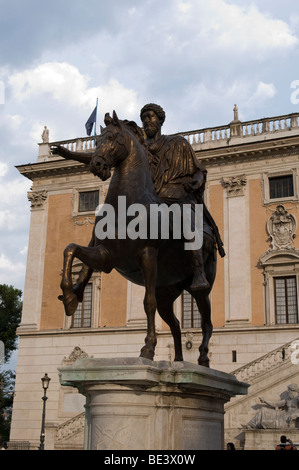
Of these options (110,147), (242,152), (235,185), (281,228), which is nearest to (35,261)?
(235,185)

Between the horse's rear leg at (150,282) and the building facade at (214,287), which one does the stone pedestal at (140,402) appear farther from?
the building facade at (214,287)

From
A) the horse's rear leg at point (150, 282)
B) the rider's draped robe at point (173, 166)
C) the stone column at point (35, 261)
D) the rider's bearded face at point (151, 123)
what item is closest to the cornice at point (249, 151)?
the stone column at point (35, 261)

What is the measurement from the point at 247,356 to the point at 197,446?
21.3 m

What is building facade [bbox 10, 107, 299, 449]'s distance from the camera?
2656 cm

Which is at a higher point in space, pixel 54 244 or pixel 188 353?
pixel 54 244

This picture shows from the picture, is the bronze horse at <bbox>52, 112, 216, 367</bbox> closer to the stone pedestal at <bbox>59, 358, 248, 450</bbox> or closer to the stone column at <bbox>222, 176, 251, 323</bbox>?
the stone pedestal at <bbox>59, 358, 248, 450</bbox>

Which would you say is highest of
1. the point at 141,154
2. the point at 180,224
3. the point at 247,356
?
Answer: the point at 247,356

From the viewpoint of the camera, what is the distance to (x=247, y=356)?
86.2 feet

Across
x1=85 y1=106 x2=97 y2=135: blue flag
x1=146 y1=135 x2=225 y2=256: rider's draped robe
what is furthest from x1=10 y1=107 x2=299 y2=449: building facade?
x1=146 y1=135 x2=225 y2=256: rider's draped robe

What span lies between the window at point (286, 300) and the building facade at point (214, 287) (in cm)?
5

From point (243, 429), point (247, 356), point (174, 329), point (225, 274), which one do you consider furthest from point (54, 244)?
point (174, 329)

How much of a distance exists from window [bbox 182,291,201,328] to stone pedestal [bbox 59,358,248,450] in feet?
72.8

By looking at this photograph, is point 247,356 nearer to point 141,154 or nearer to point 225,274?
point 225,274

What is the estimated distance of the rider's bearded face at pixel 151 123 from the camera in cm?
689
